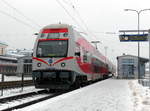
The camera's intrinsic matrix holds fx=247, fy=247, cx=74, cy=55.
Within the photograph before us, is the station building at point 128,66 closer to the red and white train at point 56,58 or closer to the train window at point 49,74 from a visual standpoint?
the red and white train at point 56,58

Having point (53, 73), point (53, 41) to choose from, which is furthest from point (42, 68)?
point (53, 41)

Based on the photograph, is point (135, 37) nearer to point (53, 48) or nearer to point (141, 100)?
point (53, 48)

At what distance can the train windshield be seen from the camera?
46.4 feet

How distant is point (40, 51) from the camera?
1445 centimetres

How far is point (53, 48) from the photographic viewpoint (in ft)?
46.9

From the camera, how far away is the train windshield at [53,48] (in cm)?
1413

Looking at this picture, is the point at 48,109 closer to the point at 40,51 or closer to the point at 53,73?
the point at 53,73

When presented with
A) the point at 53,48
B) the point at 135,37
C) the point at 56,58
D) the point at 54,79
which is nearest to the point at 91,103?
the point at 54,79

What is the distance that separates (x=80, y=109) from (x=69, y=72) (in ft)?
18.7

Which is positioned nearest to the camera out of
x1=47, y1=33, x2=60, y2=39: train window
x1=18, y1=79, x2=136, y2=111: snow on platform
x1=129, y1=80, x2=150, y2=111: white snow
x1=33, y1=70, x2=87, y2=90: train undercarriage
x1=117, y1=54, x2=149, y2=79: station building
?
x1=18, y1=79, x2=136, y2=111: snow on platform

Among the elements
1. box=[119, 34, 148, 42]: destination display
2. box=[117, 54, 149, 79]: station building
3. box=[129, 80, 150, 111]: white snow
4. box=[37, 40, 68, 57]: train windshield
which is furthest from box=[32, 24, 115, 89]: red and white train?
box=[117, 54, 149, 79]: station building

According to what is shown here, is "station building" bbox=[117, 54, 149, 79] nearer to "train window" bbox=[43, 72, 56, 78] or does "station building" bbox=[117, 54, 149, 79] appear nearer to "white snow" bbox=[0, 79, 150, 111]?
"train window" bbox=[43, 72, 56, 78]

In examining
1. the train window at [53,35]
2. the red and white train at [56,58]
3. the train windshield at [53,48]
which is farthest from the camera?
the train window at [53,35]

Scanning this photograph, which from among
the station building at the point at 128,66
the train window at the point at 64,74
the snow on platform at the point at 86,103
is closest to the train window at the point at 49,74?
the train window at the point at 64,74
